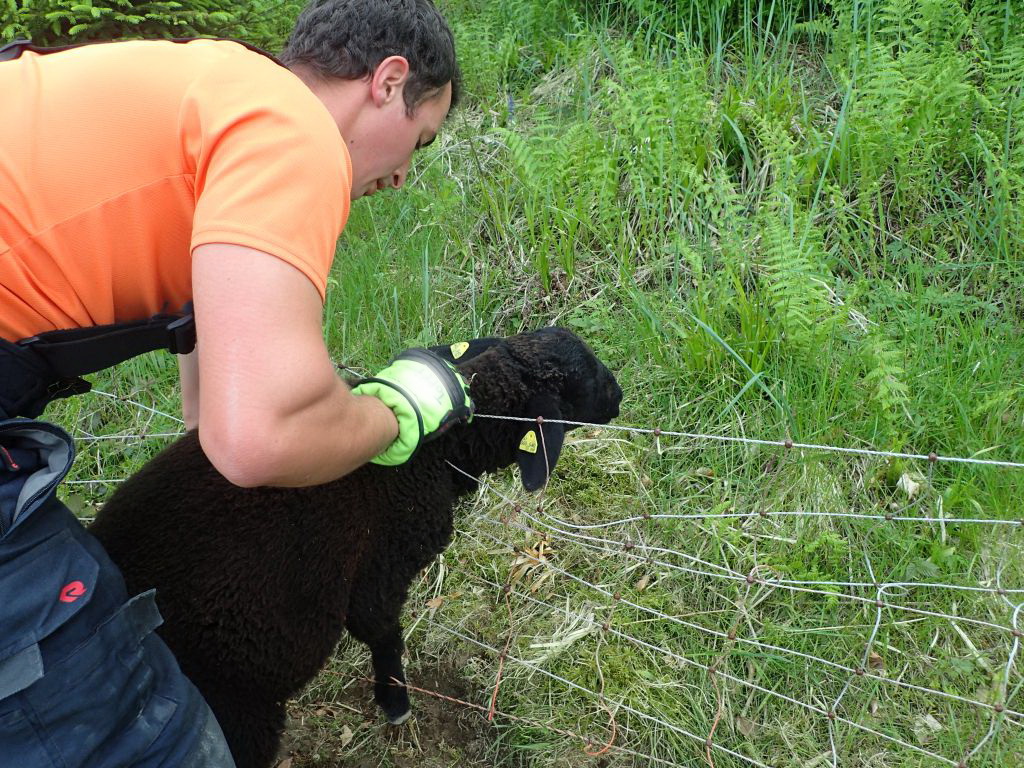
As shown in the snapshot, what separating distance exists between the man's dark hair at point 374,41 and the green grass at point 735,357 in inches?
69.5

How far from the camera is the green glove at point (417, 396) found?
2.35m

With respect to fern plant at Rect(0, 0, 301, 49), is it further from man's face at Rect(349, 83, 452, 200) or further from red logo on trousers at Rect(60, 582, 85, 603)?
red logo on trousers at Rect(60, 582, 85, 603)

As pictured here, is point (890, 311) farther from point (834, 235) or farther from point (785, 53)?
point (785, 53)

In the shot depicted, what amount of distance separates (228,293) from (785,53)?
4.36m

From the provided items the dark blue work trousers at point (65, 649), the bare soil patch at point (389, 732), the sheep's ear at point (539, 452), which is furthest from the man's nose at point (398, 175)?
the bare soil patch at point (389, 732)

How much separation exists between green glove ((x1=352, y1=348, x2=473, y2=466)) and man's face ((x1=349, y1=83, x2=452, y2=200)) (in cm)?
53

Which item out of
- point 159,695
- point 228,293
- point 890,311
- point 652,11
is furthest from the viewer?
point 652,11

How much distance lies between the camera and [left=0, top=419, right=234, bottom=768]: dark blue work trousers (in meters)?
1.62

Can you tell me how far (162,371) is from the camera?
4539 mm

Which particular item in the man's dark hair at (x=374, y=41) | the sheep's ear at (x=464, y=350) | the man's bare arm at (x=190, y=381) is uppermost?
the man's dark hair at (x=374, y=41)

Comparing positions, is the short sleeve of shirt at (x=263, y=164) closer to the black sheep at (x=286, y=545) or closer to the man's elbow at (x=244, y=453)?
the man's elbow at (x=244, y=453)

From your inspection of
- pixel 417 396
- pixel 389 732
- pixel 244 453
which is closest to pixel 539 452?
pixel 417 396

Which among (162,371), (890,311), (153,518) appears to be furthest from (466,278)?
(153,518)

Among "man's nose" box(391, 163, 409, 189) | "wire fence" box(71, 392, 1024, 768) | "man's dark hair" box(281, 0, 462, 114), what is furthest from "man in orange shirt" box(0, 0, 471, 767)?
"wire fence" box(71, 392, 1024, 768)
